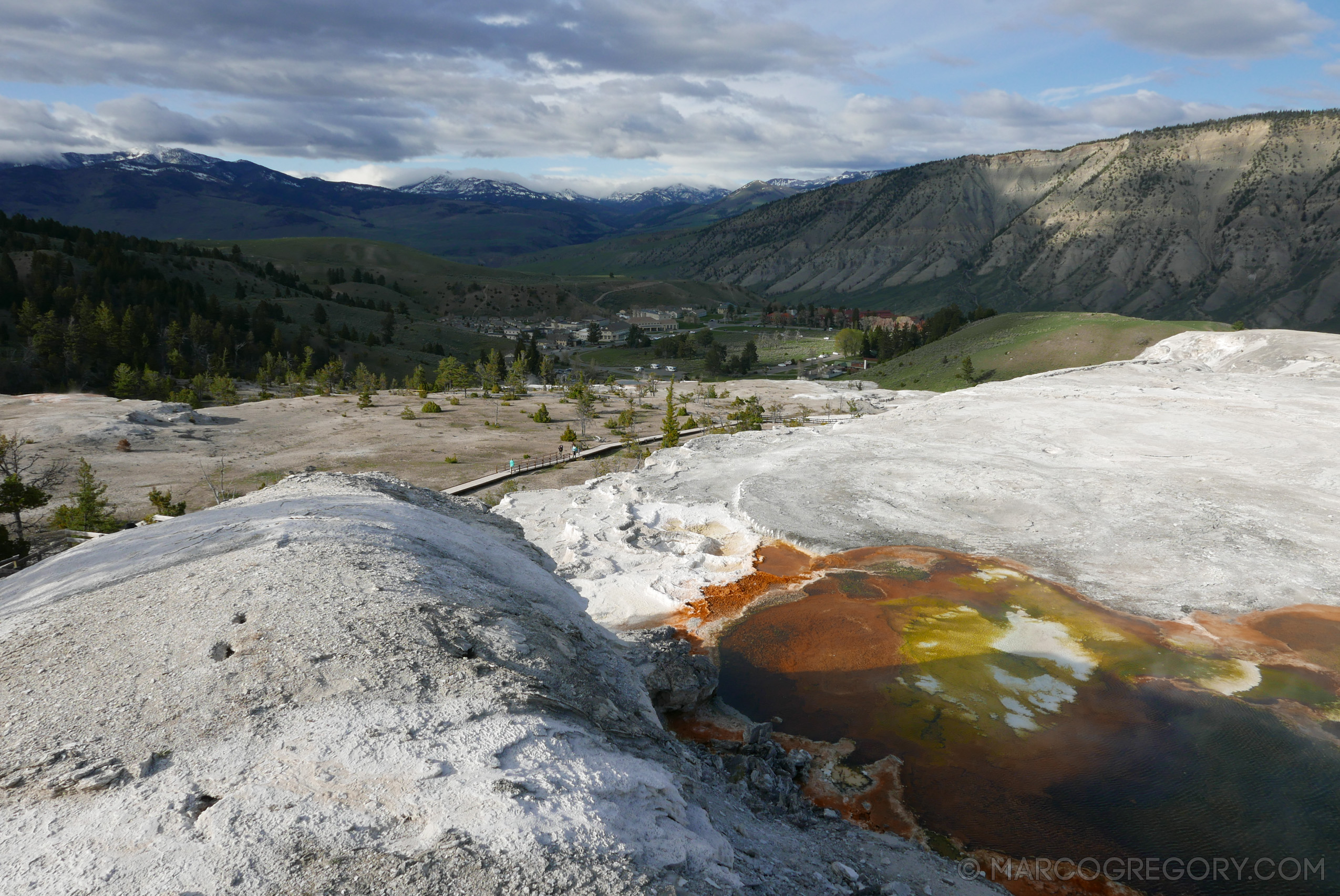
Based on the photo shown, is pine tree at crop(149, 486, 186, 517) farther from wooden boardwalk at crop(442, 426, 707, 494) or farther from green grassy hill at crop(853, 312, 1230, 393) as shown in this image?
green grassy hill at crop(853, 312, 1230, 393)

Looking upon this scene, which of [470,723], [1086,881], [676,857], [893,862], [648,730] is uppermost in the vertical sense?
[470,723]

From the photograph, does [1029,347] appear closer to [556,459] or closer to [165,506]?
[556,459]

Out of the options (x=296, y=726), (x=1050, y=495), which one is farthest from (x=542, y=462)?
(x=296, y=726)

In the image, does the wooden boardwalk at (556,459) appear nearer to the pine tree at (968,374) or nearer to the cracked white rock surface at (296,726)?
the pine tree at (968,374)

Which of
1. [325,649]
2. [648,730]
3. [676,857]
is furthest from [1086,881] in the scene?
[325,649]

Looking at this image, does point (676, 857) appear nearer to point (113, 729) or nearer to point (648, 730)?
point (648, 730)

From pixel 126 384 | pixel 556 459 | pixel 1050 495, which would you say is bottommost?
pixel 556 459
